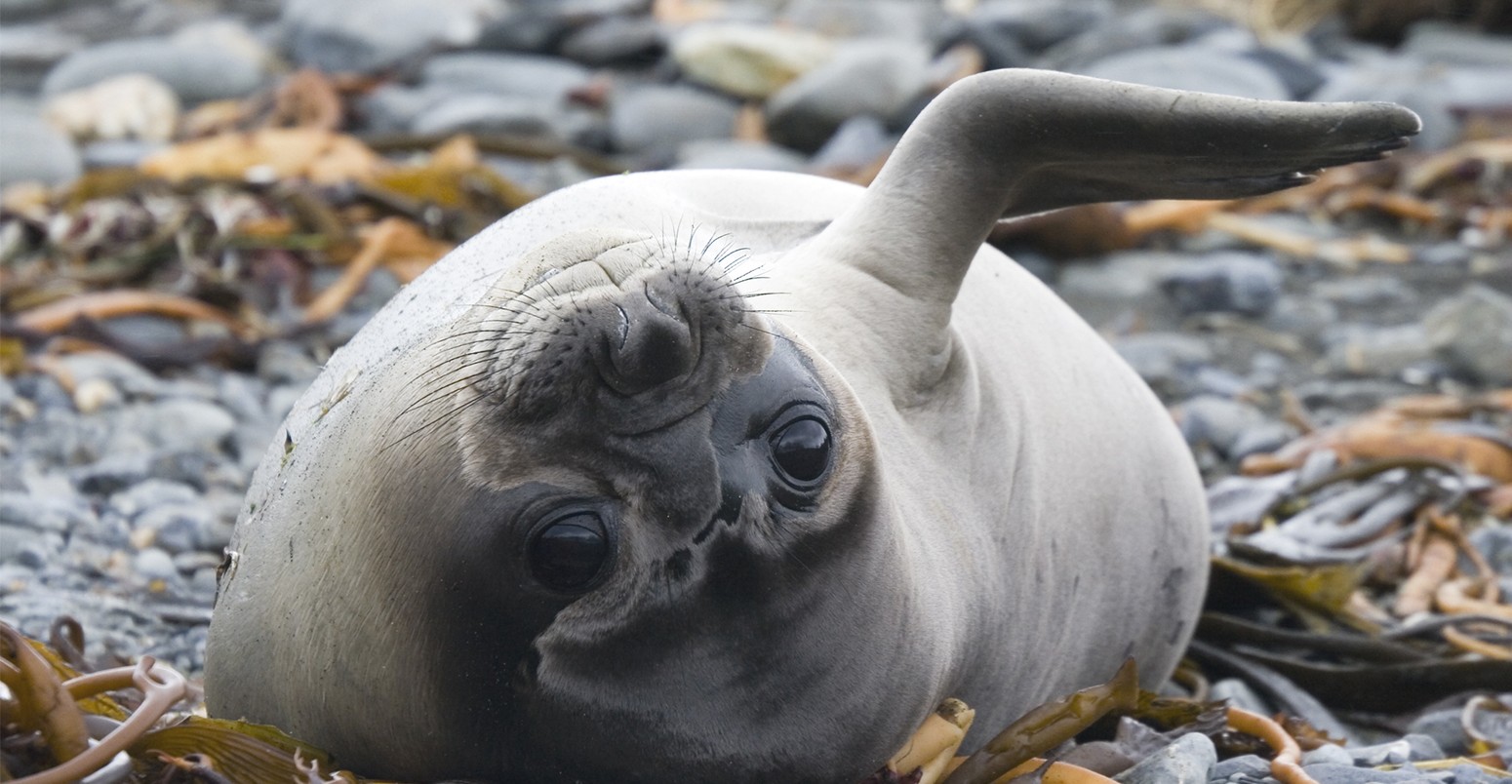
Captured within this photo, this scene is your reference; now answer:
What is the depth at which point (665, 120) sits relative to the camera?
12.7 meters

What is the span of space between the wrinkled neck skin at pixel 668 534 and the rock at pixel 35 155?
9127 mm

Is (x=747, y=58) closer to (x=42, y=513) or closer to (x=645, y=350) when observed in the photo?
(x=42, y=513)

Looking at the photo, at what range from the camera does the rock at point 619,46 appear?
1505 centimetres

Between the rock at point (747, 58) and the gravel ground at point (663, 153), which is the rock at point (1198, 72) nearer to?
the gravel ground at point (663, 153)

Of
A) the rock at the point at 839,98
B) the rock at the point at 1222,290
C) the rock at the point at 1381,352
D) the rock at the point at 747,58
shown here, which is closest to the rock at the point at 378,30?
the rock at the point at 747,58

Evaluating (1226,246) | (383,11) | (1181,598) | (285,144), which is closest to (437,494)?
(1181,598)

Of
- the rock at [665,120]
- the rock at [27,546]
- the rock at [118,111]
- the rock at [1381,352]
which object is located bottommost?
the rock at [118,111]

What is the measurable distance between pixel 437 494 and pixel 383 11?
547 inches

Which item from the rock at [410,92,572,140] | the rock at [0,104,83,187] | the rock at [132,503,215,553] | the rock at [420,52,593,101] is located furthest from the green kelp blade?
the rock at [420,52,593,101]

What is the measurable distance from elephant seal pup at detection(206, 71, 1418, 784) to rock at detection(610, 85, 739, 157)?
895cm

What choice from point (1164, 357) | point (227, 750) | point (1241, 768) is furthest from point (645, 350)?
point (1164, 357)

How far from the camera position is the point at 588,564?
2.43 metres

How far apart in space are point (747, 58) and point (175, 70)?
4.94 m

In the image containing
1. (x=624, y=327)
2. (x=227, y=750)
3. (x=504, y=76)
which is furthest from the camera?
(x=504, y=76)
